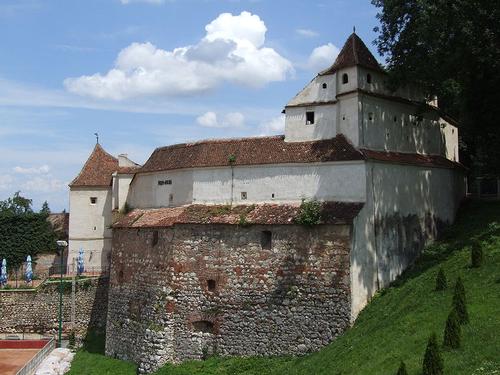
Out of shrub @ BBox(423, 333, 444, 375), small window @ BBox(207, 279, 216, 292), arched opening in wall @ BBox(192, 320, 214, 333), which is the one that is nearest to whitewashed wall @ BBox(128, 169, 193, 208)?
small window @ BBox(207, 279, 216, 292)

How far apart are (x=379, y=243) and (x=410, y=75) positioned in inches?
272

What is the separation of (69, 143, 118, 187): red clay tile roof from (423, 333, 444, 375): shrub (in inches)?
1125

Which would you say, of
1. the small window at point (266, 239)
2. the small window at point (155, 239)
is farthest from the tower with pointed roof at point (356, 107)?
the small window at point (155, 239)

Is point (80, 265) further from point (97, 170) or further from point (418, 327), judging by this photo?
point (418, 327)

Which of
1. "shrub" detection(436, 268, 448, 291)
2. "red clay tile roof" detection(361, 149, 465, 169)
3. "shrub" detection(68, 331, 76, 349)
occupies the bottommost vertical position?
"shrub" detection(68, 331, 76, 349)

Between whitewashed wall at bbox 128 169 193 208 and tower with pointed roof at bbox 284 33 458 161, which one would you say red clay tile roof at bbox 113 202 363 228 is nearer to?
whitewashed wall at bbox 128 169 193 208

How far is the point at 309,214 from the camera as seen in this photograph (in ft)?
76.8

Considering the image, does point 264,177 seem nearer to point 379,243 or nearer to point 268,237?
point 268,237

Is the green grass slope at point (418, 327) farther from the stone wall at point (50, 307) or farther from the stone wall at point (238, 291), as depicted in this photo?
the stone wall at point (50, 307)

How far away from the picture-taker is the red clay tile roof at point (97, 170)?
39031 mm

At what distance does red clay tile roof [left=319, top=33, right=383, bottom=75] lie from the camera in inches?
984

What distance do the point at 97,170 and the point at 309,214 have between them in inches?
819

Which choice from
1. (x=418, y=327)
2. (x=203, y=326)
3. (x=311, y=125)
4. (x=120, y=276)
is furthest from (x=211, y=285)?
(x=418, y=327)

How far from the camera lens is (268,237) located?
80.0 feet
